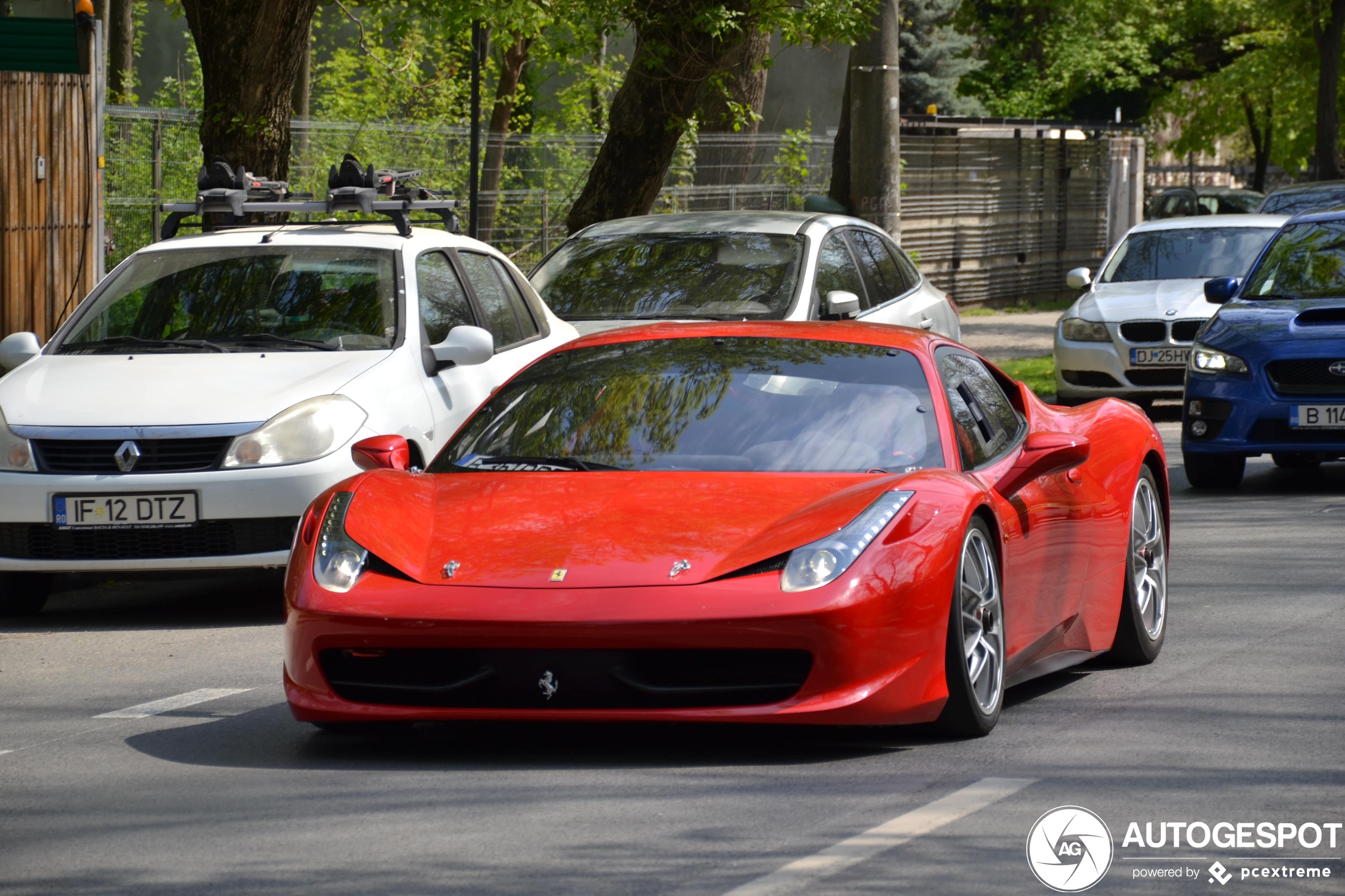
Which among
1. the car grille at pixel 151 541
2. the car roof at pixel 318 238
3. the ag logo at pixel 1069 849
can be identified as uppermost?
the car roof at pixel 318 238

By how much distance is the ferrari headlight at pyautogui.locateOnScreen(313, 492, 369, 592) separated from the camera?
5.69 metres

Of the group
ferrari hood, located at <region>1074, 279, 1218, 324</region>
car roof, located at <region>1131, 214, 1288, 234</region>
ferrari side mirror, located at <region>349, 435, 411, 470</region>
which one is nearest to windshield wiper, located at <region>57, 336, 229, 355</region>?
ferrari side mirror, located at <region>349, 435, 411, 470</region>

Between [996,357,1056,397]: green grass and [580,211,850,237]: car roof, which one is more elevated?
[580,211,850,237]: car roof

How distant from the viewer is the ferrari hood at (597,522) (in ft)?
18.0

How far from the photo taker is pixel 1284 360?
12.1 metres

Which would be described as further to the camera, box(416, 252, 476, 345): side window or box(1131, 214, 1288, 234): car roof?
box(1131, 214, 1288, 234): car roof

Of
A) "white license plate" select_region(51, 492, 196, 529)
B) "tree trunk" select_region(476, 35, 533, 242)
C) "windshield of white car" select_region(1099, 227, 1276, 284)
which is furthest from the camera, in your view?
"tree trunk" select_region(476, 35, 533, 242)

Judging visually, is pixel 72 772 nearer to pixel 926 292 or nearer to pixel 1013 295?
pixel 926 292

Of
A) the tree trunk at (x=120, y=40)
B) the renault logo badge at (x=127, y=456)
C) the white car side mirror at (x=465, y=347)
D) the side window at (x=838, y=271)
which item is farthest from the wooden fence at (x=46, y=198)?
the tree trunk at (x=120, y=40)

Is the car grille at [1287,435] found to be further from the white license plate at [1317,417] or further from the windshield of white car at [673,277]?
the windshield of white car at [673,277]

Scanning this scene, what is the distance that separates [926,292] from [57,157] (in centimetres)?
584

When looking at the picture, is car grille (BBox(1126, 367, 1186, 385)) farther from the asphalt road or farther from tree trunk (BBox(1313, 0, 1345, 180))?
tree trunk (BBox(1313, 0, 1345, 180))

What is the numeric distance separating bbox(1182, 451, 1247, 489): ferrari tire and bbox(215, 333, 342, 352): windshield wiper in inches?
220

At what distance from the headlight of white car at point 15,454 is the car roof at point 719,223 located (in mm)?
5174
